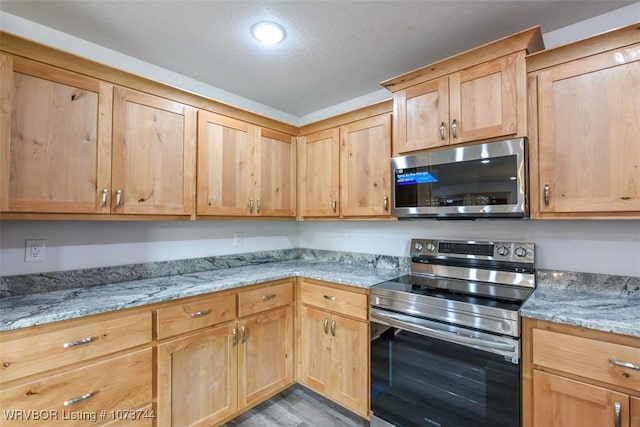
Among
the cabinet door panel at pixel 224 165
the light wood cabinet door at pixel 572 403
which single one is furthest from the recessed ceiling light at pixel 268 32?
the light wood cabinet door at pixel 572 403

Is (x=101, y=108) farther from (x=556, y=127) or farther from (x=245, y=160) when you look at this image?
(x=556, y=127)

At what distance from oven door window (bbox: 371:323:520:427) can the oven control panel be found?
69 cm

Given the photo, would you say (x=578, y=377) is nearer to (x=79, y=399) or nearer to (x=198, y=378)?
(x=198, y=378)

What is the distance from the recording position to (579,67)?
147 cm

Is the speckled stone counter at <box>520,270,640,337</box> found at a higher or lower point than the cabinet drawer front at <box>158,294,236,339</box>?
higher

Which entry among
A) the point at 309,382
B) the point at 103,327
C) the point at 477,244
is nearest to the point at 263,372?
the point at 309,382

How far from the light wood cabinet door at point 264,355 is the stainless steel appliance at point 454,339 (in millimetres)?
739

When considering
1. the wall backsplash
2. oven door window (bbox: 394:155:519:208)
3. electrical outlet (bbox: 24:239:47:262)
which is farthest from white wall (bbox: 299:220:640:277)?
electrical outlet (bbox: 24:239:47:262)

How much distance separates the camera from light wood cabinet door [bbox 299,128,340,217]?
98.8 inches

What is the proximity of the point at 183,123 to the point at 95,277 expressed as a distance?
1.15 m

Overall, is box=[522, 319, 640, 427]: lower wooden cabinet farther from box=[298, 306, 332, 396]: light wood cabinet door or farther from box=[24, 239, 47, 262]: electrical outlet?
box=[24, 239, 47, 262]: electrical outlet

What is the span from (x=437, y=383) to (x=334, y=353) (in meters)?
0.74

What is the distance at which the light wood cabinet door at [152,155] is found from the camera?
68.6 inches

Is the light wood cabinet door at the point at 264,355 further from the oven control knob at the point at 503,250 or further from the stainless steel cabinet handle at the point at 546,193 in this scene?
the stainless steel cabinet handle at the point at 546,193
